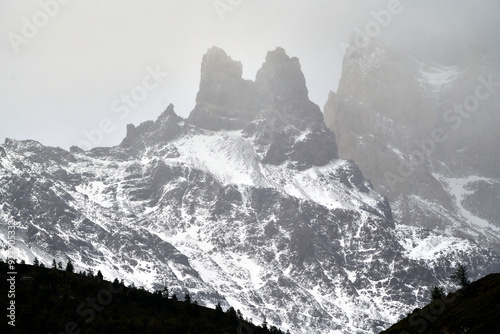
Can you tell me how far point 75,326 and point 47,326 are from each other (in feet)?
22.0

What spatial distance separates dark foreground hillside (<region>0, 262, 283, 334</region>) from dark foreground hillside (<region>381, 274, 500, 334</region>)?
49423mm

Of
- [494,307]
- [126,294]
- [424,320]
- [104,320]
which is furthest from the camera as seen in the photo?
[126,294]

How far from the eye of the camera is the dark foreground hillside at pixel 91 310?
143625 millimetres

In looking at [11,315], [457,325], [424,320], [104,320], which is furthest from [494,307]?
[11,315]

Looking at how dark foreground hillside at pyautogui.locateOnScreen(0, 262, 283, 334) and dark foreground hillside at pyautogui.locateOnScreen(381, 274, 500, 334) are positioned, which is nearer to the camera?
dark foreground hillside at pyautogui.locateOnScreen(381, 274, 500, 334)

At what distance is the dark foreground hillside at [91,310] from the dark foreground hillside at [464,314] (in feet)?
162

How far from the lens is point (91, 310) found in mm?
156375

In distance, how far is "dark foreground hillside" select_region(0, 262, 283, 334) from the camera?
14362cm

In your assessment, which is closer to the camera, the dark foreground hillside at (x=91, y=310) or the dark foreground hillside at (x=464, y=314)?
the dark foreground hillside at (x=464, y=314)

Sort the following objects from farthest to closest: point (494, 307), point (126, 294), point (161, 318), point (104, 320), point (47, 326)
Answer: point (126, 294) → point (161, 318) → point (104, 320) → point (47, 326) → point (494, 307)

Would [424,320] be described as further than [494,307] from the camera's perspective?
Yes

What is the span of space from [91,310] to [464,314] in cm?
8401

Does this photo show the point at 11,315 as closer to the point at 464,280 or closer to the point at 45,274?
the point at 45,274

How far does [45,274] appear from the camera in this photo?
173000mm
